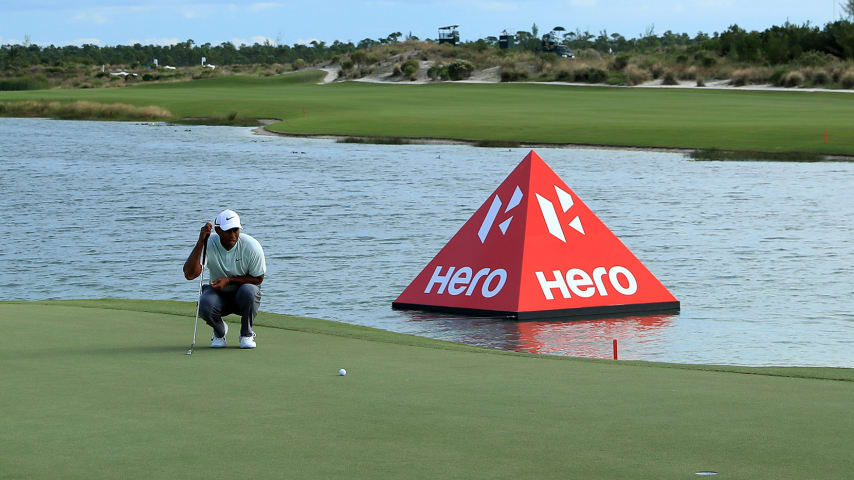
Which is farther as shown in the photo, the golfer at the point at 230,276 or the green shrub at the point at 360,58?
the green shrub at the point at 360,58

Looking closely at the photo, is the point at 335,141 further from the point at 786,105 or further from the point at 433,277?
the point at 433,277

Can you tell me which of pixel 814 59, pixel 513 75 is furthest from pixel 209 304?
pixel 513 75

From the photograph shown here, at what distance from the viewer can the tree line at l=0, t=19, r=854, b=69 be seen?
92.4 meters

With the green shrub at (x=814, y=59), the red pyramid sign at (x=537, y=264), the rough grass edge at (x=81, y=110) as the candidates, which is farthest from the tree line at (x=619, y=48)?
the red pyramid sign at (x=537, y=264)

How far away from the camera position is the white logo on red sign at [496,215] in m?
16.2

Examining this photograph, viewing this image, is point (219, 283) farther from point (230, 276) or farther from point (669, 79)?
point (669, 79)

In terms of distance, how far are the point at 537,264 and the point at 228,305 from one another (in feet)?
18.3

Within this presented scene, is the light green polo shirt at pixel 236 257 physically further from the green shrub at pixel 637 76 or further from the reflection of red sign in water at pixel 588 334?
the green shrub at pixel 637 76

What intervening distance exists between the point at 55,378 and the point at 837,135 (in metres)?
41.3

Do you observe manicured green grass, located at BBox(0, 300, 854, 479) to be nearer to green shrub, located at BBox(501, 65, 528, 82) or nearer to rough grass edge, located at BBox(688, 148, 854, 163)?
rough grass edge, located at BBox(688, 148, 854, 163)

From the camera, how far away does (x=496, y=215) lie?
54.0 feet

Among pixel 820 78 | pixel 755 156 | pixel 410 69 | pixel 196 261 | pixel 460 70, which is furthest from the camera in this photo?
pixel 410 69

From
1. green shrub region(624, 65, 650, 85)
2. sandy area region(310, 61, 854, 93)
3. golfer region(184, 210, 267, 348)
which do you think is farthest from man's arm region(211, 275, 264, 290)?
green shrub region(624, 65, 650, 85)

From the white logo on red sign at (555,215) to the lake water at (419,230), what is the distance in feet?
3.80
